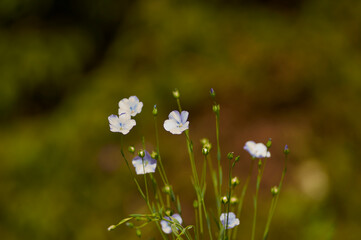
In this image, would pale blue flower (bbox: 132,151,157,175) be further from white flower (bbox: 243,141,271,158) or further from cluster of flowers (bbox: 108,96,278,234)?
white flower (bbox: 243,141,271,158)

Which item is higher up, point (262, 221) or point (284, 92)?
point (284, 92)

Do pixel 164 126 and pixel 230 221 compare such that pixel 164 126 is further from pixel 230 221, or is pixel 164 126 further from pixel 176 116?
pixel 230 221

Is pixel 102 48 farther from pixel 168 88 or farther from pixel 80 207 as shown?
pixel 80 207

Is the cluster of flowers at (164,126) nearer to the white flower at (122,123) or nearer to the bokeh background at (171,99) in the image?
the white flower at (122,123)

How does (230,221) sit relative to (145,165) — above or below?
below

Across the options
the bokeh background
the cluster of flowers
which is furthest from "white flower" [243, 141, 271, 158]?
the bokeh background

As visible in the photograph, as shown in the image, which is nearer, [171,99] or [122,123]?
[122,123]

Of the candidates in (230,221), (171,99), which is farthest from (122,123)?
(171,99)

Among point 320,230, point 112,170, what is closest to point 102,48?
point 112,170

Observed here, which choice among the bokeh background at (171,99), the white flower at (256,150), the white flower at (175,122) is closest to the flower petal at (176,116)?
the white flower at (175,122)
